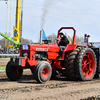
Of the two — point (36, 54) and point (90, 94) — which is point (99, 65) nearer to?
point (36, 54)

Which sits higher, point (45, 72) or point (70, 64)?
point (70, 64)

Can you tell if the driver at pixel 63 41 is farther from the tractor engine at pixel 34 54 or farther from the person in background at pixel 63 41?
the tractor engine at pixel 34 54

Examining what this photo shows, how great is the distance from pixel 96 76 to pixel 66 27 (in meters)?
2.36

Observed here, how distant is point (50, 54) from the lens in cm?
763

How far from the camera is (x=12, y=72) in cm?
739

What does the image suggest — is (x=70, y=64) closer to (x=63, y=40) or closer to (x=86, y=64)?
(x=86, y=64)

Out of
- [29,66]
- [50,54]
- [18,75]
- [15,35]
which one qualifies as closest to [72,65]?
[50,54]

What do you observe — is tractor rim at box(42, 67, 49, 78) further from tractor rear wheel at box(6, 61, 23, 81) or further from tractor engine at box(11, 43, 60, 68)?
tractor rear wheel at box(6, 61, 23, 81)

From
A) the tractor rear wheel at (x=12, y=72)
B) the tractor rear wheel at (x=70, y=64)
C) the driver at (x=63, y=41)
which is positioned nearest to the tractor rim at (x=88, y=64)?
the tractor rear wheel at (x=70, y=64)

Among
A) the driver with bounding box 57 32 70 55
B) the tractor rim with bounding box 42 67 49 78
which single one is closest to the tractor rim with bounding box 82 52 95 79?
the driver with bounding box 57 32 70 55

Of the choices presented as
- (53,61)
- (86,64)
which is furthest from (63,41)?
(86,64)

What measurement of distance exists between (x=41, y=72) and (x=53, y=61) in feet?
4.38

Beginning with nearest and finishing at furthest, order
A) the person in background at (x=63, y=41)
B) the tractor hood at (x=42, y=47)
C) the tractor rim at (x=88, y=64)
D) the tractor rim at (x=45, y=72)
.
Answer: the tractor rim at (x=45, y=72) → the tractor hood at (x=42, y=47) → the tractor rim at (x=88, y=64) → the person in background at (x=63, y=41)

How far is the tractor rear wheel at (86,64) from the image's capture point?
7.35 m
